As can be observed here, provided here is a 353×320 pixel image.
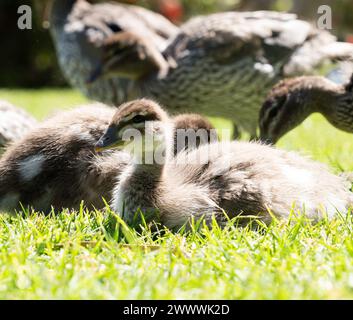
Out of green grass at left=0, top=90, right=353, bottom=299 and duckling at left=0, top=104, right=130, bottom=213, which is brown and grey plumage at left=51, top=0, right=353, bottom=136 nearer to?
duckling at left=0, top=104, right=130, bottom=213

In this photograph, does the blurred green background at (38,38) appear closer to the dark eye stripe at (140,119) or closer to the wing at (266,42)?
the wing at (266,42)

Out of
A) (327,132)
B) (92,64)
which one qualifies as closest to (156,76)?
(92,64)

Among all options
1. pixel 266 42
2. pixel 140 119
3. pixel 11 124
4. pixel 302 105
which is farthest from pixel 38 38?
pixel 140 119

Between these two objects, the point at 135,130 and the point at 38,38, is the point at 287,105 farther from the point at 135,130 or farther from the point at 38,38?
the point at 38,38

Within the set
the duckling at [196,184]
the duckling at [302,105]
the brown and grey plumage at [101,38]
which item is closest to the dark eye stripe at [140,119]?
the duckling at [196,184]

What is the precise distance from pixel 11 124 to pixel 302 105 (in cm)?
207

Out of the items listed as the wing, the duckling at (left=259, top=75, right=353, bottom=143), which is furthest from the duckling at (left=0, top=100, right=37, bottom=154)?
the wing

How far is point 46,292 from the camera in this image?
2410mm

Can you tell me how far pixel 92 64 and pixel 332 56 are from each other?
2.31m

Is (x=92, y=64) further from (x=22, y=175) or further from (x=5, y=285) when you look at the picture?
(x=5, y=285)

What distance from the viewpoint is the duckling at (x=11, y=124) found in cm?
488

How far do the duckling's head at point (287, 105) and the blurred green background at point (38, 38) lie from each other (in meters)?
10.4

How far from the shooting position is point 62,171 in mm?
3801

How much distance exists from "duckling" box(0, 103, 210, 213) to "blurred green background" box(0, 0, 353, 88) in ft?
38.7
